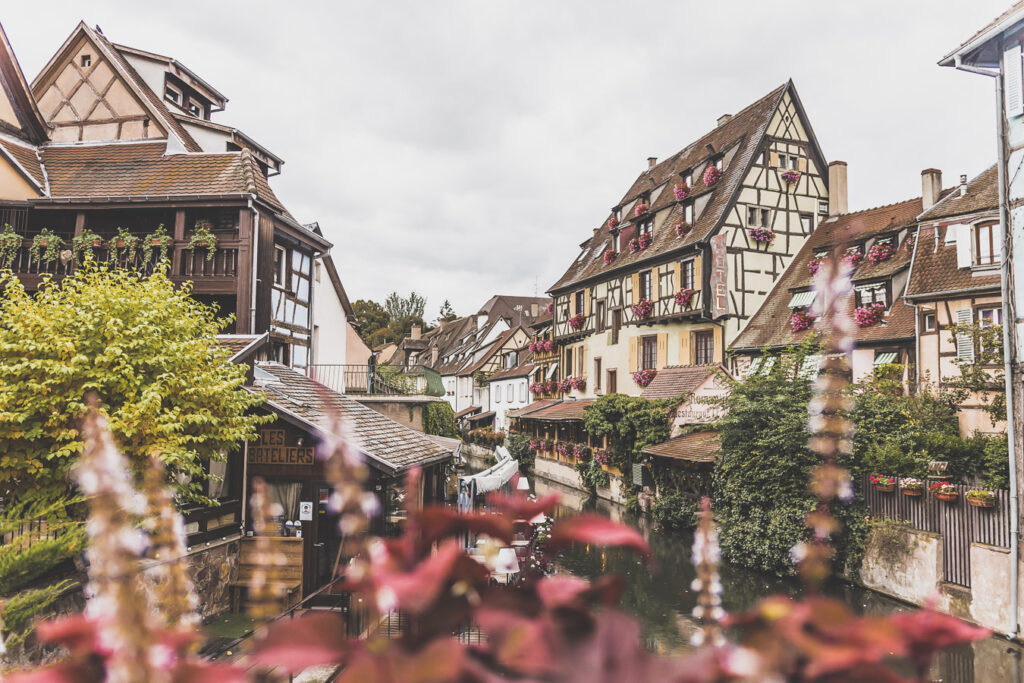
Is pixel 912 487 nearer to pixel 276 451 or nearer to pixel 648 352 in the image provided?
pixel 276 451

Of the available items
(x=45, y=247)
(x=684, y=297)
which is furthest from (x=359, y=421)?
(x=684, y=297)

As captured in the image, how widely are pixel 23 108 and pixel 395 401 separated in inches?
496

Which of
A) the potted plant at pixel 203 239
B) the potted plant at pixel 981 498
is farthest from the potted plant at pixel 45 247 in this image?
the potted plant at pixel 981 498

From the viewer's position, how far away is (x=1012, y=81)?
1117cm

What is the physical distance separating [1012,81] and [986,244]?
5820 millimetres

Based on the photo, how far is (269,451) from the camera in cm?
1268

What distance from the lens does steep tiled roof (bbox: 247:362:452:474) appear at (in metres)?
12.2

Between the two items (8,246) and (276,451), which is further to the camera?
(8,246)

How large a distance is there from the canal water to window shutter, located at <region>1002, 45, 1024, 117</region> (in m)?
8.61

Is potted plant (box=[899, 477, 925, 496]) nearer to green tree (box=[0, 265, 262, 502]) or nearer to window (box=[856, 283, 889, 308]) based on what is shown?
window (box=[856, 283, 889, 308])

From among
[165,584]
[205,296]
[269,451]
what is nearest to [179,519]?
[165,584]

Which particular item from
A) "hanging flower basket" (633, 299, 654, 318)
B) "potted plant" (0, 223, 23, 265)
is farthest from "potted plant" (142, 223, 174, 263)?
"hanging flower basket" (633, 299, 654, 318)

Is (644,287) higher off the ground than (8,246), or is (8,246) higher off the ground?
(644,287)

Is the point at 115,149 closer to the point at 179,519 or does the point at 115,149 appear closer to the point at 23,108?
the point at 23,108
